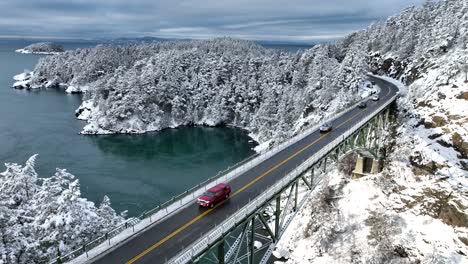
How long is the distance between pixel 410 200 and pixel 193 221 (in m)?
31.6

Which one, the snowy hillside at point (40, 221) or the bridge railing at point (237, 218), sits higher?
the bridge railing at point (237, 218)

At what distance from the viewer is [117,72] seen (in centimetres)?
12988

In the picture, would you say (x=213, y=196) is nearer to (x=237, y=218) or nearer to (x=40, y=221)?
(x=237, y=218)

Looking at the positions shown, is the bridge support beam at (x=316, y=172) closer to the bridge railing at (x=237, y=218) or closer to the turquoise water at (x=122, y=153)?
the bridge railing at (x=237, y=218)

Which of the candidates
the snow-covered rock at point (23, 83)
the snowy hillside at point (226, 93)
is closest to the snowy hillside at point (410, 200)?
the snowy hillside at point (226, 93)

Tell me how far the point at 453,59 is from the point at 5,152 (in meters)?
94.2

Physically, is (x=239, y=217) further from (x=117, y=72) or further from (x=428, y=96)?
(x=117, y=72)

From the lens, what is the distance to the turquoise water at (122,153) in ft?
210

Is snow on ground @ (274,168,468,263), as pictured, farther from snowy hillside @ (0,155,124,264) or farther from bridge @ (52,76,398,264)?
snowy hillside @ (0,155,124,264)

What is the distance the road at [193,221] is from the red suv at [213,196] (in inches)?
18.3

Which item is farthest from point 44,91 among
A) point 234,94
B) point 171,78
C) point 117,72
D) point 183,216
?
point 183,216

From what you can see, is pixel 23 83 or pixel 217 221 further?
pixel 23 83

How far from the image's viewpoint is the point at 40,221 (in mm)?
29109

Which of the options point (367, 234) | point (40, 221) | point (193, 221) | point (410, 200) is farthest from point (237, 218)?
point (410, 200)
